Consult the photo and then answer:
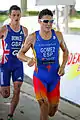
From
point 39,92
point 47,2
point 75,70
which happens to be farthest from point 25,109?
point 47,2

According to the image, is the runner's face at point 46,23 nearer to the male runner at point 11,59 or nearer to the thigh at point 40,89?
the thigh at point 40,89

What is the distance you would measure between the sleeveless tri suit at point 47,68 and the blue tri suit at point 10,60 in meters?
0.93

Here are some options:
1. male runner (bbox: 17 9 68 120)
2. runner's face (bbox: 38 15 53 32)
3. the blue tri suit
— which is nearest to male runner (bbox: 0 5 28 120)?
the blue tri suit

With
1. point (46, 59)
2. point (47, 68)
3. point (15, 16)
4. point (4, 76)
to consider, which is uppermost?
point (15, 16)

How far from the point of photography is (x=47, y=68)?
4.17 m

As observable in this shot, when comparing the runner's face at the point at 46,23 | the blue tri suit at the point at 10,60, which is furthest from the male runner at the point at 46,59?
the blue tri suit at the point at 10,60

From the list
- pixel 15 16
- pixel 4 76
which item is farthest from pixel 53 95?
pixel 15 16

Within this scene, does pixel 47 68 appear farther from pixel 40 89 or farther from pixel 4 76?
pixel 4 76

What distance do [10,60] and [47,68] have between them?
3.54 ft

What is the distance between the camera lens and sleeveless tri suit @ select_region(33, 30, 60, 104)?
13.6 ft

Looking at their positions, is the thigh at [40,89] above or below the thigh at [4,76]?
above

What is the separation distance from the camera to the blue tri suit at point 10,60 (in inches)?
199

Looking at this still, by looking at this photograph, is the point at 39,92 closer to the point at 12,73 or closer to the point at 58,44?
the point at 58,44

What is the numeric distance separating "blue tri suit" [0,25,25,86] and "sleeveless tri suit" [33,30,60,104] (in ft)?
3.05
